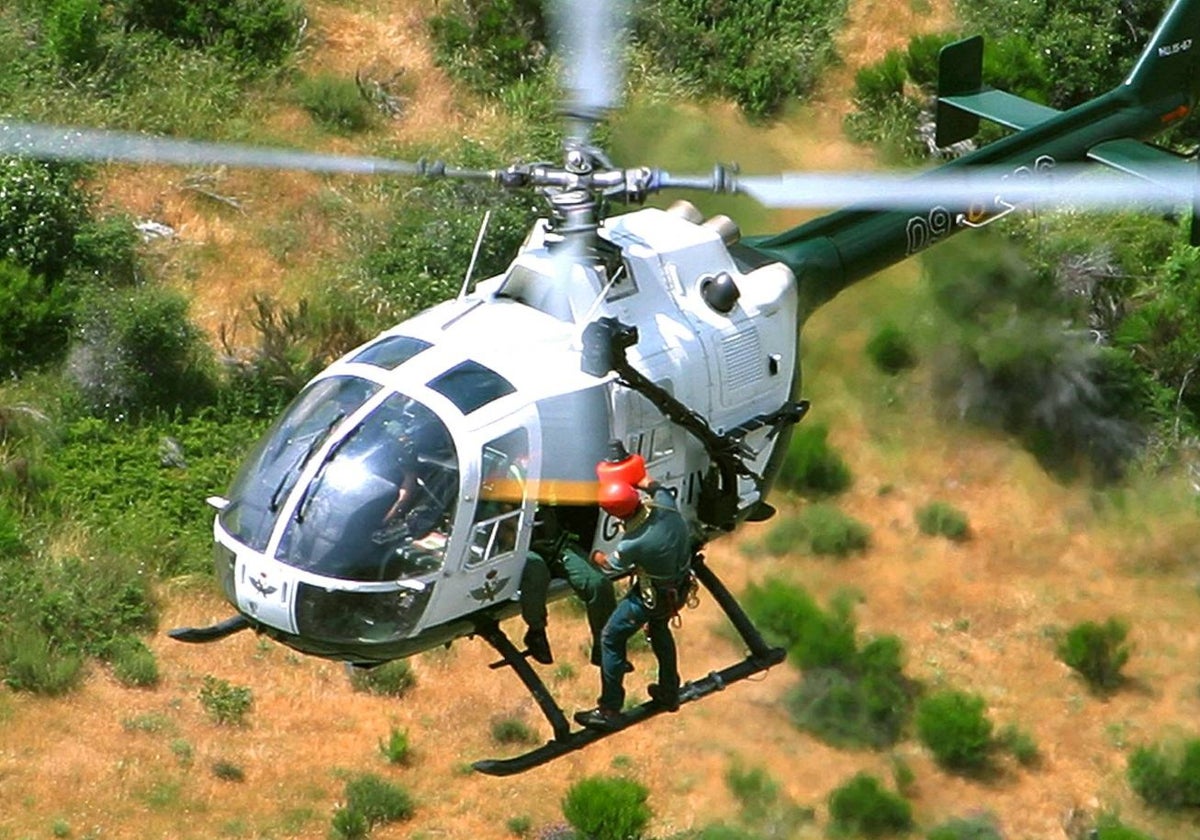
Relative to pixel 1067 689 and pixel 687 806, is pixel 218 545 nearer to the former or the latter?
pixel 687 806

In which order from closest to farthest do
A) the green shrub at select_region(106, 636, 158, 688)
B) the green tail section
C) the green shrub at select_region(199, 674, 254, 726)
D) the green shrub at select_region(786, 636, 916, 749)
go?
1. the green tail section
2. the green shrub at select_region(786, 636, 916, 749)
3. the green shrub at select_region(199, 674, 254, 726)
4. the green shrub at select_region(106, 636, 158, 688)

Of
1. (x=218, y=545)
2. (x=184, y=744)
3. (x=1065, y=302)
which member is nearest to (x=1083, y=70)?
(x=1065, y=302)

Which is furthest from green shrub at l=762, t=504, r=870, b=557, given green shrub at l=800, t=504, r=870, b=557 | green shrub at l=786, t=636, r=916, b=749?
green shrub at l=786, t=636, r=916, b=749

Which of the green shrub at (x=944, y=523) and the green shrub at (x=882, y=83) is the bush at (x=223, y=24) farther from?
the green shrub at (x=944, y=523)

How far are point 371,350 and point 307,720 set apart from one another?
5627mm

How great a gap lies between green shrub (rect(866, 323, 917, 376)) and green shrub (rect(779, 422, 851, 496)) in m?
0.97

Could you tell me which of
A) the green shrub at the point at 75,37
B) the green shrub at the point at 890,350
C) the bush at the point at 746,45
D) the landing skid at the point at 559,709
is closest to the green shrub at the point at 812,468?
the green shrub at the point at 890,350

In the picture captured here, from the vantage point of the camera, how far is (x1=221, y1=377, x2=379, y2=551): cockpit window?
1168 centimetres

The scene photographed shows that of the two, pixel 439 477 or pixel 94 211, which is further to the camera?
pixel 94 211

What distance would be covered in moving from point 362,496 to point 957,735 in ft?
21.9

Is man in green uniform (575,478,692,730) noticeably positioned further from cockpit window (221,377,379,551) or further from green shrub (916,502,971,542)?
green shrub (916,502,971,542)

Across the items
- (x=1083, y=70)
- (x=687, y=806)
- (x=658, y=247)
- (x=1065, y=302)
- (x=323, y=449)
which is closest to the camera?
(x=323, y=449)

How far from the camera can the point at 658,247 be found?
42.0 ft

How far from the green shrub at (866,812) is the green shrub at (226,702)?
4782 millimetres
